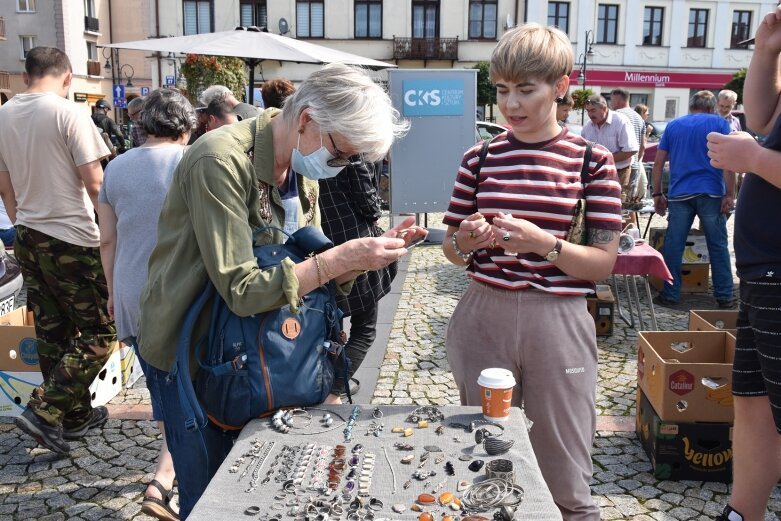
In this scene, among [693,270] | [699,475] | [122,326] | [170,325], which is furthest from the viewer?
[693,270]

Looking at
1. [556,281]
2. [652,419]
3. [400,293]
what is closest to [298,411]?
[556,281]

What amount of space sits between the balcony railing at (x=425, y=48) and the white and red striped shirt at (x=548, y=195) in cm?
3304

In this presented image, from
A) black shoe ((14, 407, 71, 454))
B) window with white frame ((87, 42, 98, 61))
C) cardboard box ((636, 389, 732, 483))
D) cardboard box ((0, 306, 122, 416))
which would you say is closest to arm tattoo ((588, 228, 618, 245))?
cardboard box ((636, 389, 732, 483))

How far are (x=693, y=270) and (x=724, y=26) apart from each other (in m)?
34.3

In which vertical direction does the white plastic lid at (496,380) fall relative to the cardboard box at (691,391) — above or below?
above

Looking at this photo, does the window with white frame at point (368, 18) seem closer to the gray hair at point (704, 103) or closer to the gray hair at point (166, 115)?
the gray hair at point (704, 103)

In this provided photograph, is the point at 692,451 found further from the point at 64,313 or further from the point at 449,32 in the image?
the point at 449,32

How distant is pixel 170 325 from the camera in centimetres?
186

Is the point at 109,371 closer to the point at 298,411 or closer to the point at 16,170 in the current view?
the point at 16,170

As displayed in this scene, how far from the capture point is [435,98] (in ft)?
29.2

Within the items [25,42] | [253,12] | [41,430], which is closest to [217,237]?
[41,430]

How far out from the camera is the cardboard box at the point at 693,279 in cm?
694

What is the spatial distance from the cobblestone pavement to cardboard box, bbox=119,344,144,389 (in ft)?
0.21

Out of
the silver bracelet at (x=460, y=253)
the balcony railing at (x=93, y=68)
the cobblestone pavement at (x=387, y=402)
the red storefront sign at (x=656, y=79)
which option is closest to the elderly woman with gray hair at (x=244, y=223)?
the silver bracelet at (x=460, y=253)
